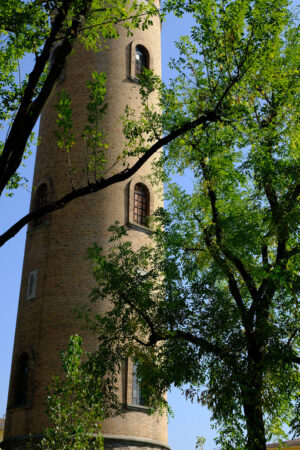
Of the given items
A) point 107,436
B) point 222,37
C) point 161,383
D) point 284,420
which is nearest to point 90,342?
point 107,436

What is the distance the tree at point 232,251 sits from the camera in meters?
9.63

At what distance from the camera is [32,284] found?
17.4 m

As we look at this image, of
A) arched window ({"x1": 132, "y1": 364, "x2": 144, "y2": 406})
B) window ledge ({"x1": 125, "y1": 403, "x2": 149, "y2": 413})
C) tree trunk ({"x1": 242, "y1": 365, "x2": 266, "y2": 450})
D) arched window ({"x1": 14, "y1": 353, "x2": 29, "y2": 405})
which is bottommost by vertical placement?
tree trunk ({"x1": 242, "y1": 365, "x2": 266, "y2": 450})

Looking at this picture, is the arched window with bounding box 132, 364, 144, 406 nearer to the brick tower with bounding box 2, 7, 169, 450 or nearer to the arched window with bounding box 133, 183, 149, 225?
the brick tower with bounding box 2, 7, 169, 450

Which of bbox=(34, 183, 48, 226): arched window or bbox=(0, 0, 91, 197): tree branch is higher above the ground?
bbox=(34, 183, 48, 226): arched window

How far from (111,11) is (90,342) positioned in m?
9.42

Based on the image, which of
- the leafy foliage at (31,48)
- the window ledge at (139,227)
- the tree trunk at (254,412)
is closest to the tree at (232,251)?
the tree trunk at (254,412)

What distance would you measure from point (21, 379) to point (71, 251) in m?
4.36

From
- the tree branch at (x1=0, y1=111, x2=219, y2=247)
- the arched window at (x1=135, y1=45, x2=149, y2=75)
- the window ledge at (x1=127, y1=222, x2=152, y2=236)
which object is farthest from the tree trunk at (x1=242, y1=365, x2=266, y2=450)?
the arched window at (x1=135, y1=45, x2=149, y2=75)

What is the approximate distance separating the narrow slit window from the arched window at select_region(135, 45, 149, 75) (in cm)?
868

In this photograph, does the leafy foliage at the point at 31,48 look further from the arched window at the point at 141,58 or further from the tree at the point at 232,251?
the arched window at the point at 141,58

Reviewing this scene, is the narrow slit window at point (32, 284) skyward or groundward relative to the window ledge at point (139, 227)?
groundward

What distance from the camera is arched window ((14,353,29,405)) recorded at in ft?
54.1

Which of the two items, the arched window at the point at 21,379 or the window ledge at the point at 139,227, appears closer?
the arched window at the point at 21,379
